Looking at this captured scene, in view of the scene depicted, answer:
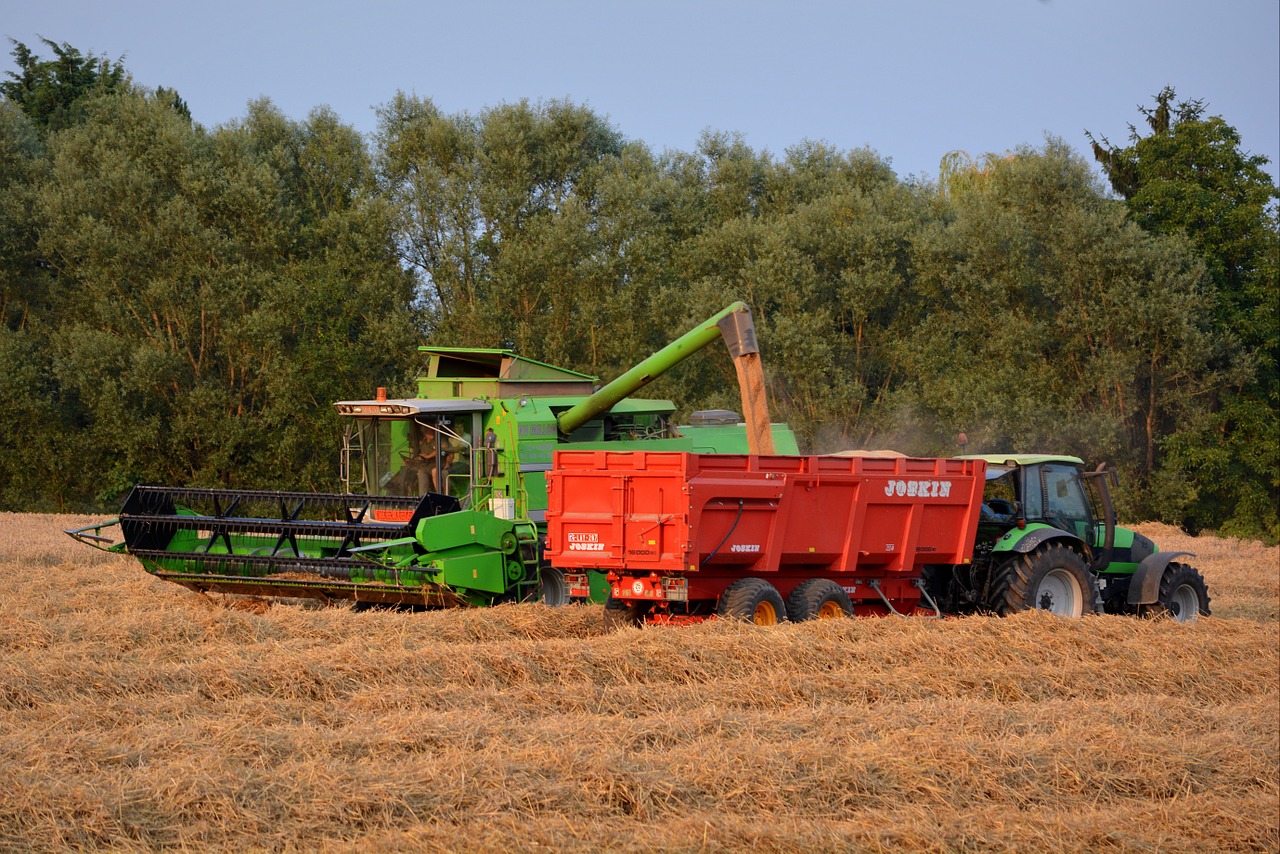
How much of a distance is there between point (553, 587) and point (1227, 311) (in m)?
23.5

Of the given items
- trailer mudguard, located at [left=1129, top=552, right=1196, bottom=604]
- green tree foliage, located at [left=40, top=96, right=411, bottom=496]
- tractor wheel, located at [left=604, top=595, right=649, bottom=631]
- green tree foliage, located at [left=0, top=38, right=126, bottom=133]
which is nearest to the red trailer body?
tractor wheel, located at [left=604, top=595, right=649, bottom=631]

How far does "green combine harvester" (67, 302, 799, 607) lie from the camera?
36.0ft

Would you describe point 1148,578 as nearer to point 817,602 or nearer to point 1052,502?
point 1052,502

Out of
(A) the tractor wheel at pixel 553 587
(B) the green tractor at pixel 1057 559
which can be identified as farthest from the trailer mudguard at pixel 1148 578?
(A) the tractor wheel at pixel 553 587

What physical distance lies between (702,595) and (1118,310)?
20844 mm

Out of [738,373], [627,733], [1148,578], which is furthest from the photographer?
[738,373]

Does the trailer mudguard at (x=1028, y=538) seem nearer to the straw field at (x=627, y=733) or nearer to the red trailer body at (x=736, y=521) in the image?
the red trailer body at (x=736, y=521)

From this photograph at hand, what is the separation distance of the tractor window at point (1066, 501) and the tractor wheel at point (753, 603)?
3389mm

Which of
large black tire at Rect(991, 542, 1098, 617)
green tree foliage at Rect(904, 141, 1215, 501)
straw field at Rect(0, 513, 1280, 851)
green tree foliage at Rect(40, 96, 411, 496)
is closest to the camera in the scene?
straw field at Rect(0, 513, 1280, 851)

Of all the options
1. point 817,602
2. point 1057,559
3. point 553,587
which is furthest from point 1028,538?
point 553,587

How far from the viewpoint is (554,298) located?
2953 cm

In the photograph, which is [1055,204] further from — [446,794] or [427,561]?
[446,794]

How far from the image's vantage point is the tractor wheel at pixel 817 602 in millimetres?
10320

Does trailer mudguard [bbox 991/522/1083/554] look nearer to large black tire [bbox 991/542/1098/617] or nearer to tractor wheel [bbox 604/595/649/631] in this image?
large black tire [bbox 991/542/1098/617]
